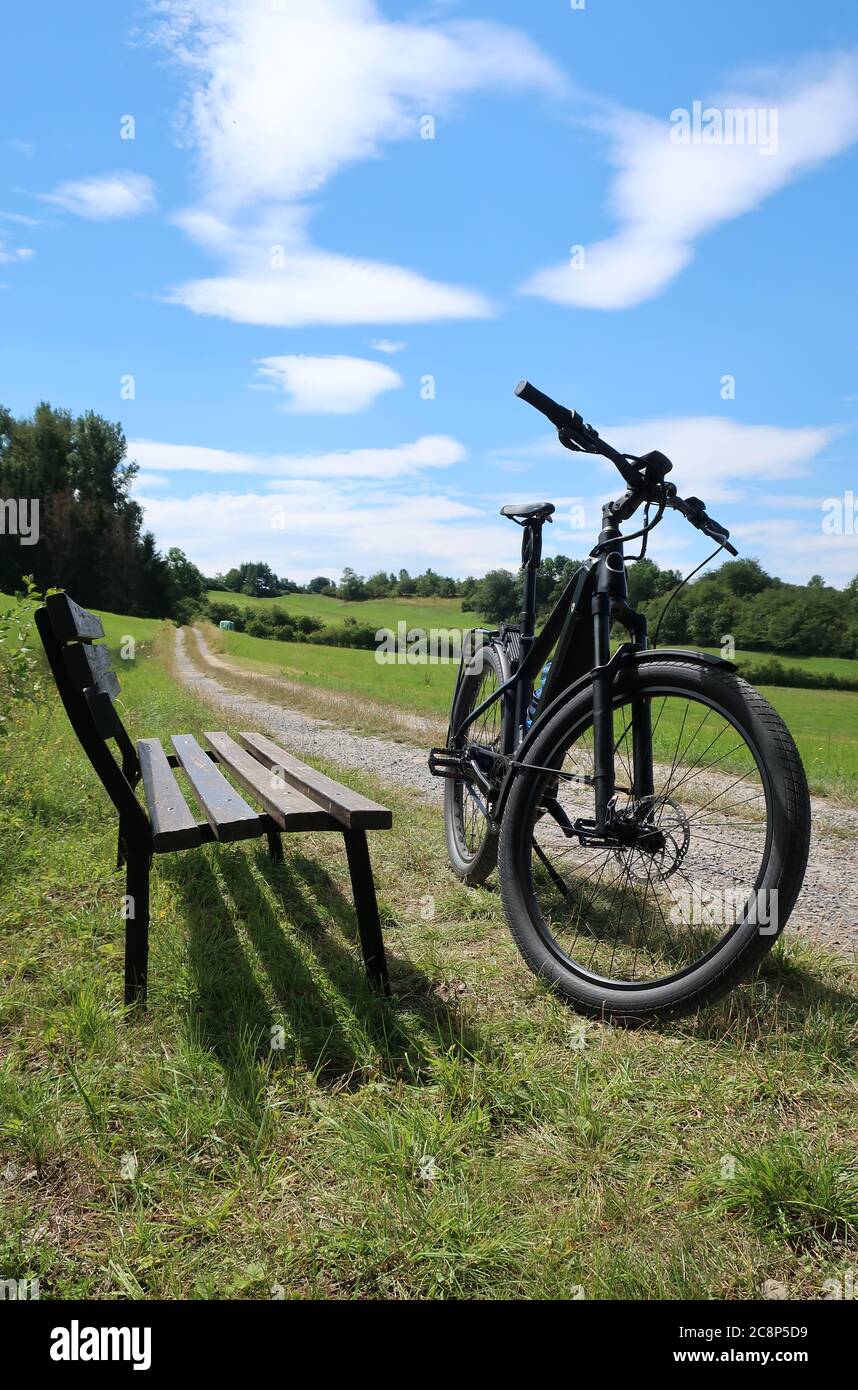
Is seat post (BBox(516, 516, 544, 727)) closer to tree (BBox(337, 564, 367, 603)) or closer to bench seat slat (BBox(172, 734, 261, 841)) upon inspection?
bench seat slat (BBox(172, 734, 261, 841))

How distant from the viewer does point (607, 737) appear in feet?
9.18

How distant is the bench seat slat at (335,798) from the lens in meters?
2.54

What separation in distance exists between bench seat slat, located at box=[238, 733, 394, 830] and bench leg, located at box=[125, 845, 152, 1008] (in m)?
0.65

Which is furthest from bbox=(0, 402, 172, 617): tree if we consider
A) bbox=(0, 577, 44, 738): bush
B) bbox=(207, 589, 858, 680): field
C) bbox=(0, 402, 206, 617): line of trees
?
bbox=(0, 577, 44, 738): bush

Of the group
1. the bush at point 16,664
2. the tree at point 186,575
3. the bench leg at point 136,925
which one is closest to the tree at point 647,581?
the bench leg at point 136,925

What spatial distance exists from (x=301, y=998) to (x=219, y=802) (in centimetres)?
80

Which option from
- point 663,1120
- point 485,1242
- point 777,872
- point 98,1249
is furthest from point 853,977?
point 98,1249

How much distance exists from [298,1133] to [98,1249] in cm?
53

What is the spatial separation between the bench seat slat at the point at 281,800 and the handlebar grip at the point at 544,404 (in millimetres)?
1757

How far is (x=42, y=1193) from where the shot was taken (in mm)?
1912

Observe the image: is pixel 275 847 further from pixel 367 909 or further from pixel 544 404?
pixel 544 404

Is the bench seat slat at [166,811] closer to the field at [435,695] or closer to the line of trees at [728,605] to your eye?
the line of trees at [728,605]
